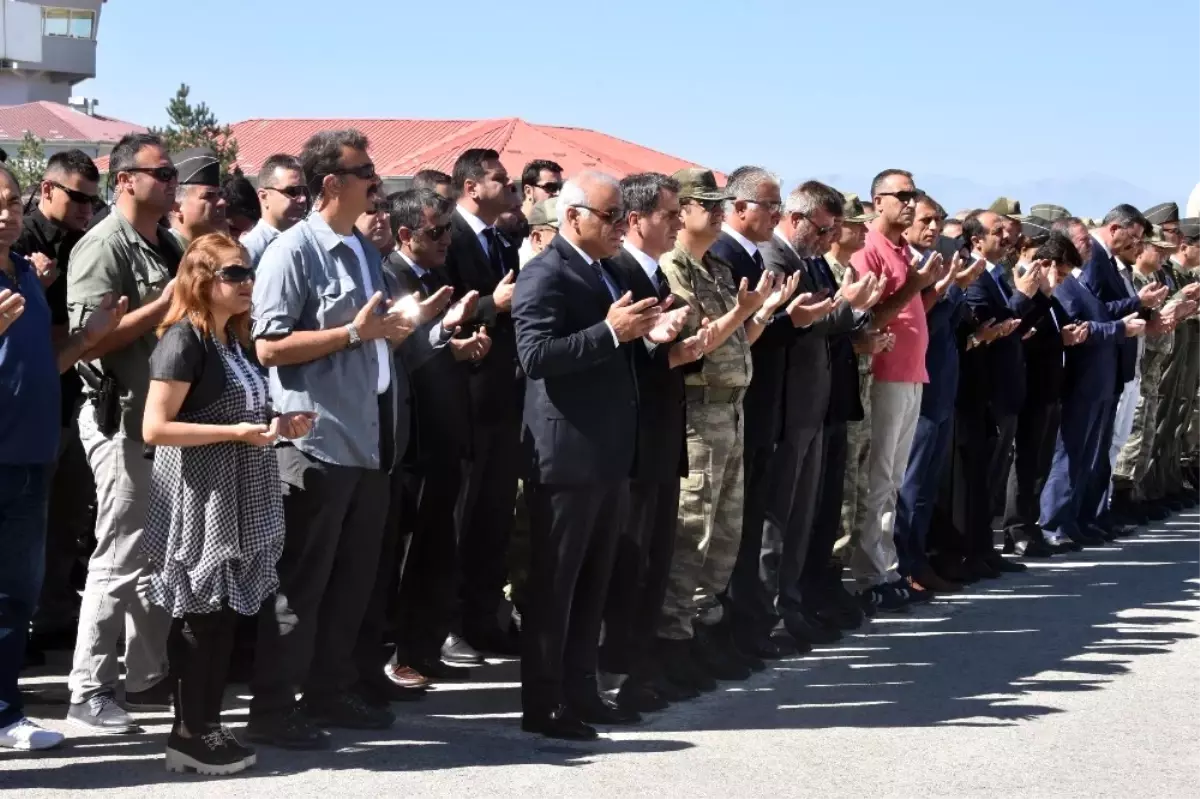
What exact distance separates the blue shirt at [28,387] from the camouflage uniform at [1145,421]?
1011 cm

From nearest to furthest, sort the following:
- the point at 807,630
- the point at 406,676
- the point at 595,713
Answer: the point at 595,713, the point at 406,676, the point at 807,630

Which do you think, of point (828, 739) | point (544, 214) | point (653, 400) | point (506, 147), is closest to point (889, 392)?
point (544, 214)

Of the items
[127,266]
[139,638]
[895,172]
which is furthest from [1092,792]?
[895,172]

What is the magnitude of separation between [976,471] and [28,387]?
23.3ft

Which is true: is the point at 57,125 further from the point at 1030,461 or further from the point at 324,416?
the point at 324,416

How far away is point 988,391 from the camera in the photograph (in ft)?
39.9

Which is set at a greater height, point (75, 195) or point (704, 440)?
point (75, 195)

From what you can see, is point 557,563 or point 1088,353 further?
point 1088,353

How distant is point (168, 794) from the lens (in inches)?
243

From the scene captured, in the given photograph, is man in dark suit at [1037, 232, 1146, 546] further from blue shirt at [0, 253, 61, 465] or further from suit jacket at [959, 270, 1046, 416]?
blue shirt at [0, 253, 61, 465]

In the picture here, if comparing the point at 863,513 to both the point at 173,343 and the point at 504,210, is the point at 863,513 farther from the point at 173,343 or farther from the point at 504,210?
the point at 173,343

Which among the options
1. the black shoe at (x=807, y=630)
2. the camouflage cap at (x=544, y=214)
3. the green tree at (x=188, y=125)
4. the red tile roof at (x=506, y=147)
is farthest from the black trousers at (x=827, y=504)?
the green tree at (x=188, y=125)

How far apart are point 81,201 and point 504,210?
207 cm

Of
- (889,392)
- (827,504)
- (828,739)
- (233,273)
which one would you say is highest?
(233,273)
